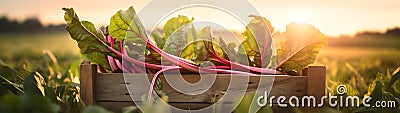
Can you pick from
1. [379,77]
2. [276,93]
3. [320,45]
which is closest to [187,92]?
[276,93]

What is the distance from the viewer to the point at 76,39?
1.11 m

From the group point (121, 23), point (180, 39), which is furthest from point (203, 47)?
point (121, 23)

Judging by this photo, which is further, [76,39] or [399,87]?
[399,87]

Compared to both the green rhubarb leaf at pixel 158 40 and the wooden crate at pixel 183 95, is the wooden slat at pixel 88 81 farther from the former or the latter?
the green rhubarb leaf at pixel 158 40

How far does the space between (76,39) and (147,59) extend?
151 millimetres

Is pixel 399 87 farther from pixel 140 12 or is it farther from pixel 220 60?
pixel 140 12

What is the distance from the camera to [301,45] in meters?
1.16

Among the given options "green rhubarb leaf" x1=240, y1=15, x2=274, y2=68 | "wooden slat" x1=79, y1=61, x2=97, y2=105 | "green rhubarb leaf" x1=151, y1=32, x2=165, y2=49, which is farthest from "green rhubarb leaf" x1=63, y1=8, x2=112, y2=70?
"green rhubarb leaf" x1=240, y1=15, x2=274, y2=68

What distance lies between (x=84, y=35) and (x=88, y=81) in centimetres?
9

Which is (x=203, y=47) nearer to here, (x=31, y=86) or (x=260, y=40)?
(x=260, y=40)

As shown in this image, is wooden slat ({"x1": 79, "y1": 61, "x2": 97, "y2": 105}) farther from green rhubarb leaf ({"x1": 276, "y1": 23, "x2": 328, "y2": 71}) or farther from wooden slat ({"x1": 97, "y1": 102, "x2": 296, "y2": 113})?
green rhubarb leaf ({"x1": 276, "y1": 23, "x2": 328, "y2": 71})

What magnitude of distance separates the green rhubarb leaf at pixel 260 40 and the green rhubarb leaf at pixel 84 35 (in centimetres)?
29

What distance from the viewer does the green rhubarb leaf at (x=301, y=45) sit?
1147mm

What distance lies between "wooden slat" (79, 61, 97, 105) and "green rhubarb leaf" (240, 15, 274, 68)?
0.31m
